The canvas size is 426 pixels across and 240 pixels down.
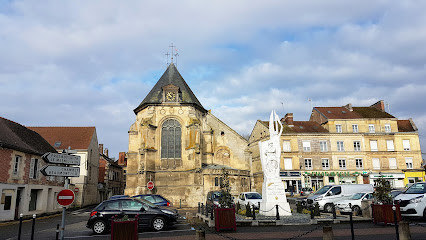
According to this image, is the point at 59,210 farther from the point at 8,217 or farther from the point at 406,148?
the point at 406,148

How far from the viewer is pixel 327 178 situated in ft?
117

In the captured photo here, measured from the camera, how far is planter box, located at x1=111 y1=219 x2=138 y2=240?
25.6ft

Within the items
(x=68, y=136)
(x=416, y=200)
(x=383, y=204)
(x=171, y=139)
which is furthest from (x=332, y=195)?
(x=68, y=136)

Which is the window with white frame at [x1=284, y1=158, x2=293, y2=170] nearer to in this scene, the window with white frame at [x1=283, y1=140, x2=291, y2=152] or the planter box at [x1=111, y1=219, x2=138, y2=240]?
the window with white frame at [x1=283, y1=140, x2=291, y2=152]

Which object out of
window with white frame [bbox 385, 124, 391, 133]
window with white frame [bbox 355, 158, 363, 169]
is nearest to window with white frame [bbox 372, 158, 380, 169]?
window with white frame [bbox 355, 158, 363, 169]

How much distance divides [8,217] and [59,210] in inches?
278

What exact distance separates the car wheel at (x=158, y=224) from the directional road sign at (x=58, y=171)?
4.87 meters

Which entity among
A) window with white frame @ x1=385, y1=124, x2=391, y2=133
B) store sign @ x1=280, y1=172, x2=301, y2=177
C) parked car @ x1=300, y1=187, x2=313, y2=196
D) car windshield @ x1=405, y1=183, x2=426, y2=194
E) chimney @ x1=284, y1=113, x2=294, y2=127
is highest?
chimney @ x1=284, y1=113, x2=294, y2=127

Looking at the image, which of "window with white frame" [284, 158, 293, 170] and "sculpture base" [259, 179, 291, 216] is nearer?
"sculpture base" [259, 179, 291, 216]

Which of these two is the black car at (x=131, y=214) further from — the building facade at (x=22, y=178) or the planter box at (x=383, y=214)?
the building facade at (x=22, y=178)

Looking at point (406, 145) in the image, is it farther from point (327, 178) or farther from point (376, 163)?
point (327, 178)

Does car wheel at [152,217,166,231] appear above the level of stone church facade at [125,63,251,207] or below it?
below

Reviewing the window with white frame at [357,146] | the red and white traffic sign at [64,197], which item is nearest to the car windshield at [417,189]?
the red and white traffic sign at [64,197]

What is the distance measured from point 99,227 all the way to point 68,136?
Result: 78.7 feet
